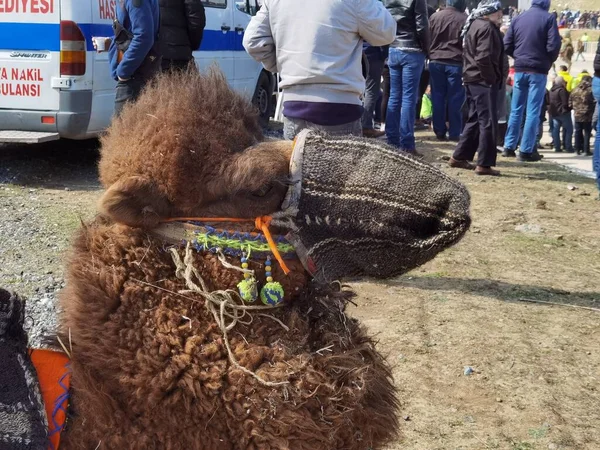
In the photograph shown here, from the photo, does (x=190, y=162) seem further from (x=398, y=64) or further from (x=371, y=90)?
(x=371, y=90)

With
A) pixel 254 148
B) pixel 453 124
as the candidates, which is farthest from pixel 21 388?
pixel 453 124

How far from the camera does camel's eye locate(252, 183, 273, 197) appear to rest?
2.11 m

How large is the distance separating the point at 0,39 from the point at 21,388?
7344mm

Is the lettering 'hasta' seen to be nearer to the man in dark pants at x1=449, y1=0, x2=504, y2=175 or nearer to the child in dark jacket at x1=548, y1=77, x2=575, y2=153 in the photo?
the man in dark pants at x1=449, y1=0, x2=504, y2=175

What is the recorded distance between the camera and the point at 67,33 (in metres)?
7.98

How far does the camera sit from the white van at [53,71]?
26.3ft

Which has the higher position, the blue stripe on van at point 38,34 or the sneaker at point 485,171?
the blue stripe on van at point 38,34

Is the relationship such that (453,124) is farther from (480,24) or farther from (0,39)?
(0,39)

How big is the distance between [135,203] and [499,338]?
3.38m

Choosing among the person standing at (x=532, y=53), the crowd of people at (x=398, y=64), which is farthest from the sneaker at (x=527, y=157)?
the person standing at (x=532, y=53)

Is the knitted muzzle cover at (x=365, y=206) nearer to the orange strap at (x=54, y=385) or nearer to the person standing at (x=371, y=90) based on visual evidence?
the orange strap at (x=54, y=385)

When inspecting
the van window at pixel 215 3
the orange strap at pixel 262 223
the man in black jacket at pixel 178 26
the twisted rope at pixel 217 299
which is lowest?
the twisted rope at pixel 217 299

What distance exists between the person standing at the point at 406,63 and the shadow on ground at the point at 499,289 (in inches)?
173

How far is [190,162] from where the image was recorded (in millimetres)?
2105
